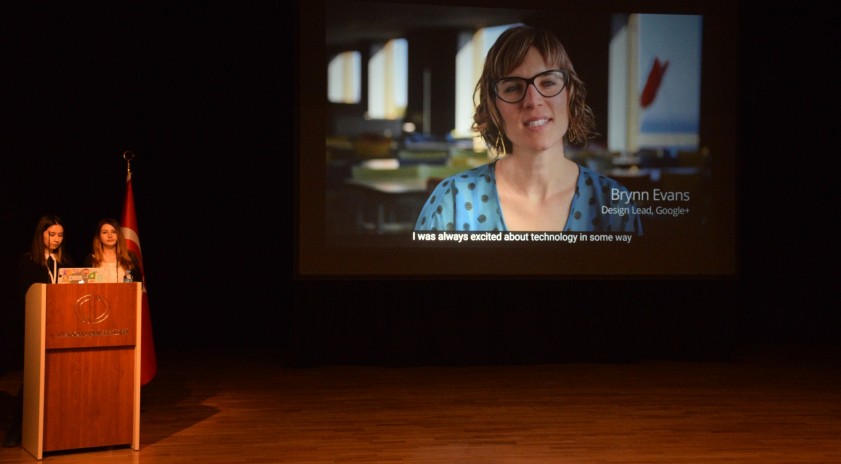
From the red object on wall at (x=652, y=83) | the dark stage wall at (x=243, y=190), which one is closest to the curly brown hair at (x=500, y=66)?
the red object on wall at (x=652, y=83)

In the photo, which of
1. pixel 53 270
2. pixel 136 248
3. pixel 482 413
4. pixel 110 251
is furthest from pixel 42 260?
pixel 482 413

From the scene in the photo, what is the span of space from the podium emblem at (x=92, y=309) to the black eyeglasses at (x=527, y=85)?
3415mm

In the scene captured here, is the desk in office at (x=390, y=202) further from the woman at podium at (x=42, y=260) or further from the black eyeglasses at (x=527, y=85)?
the woman at podium at (x=42, y=260)

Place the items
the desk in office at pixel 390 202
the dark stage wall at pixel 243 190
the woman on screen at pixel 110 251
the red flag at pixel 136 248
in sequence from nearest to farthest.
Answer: the woman on screen at pixel 110 251, the red flag at pixel 136 248, the desk in office at pixel 390 202, the dark stage wall at pixel 243 190

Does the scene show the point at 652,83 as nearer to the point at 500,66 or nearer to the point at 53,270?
the point at 500,66

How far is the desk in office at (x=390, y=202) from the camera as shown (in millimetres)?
6246

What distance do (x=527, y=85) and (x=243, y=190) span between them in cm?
242

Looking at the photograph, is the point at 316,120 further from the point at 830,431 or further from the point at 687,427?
the point at 830,431

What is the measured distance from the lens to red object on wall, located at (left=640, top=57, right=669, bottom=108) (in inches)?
255

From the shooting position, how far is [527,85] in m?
6.29

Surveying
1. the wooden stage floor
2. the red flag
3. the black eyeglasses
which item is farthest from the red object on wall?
the red flag

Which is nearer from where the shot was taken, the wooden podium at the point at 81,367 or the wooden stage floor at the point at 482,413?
the wooden podium at the point at 81,367

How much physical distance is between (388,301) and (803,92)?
4007mm

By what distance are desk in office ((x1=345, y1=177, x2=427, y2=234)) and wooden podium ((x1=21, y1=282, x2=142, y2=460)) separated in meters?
2.53
